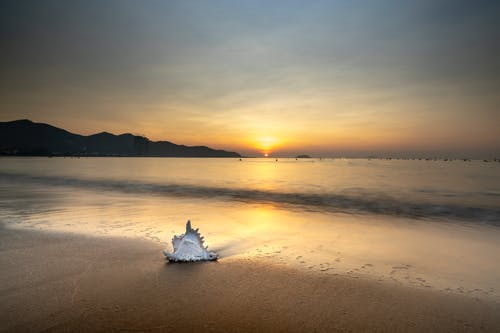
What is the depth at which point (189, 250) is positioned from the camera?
820cm

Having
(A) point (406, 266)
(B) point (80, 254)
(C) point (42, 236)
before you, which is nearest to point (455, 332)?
(A) point (406, 266)

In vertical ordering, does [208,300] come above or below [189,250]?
below

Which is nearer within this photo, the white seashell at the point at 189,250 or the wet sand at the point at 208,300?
the wet sand at the point at 208,300

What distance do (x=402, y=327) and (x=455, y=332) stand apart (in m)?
0.80

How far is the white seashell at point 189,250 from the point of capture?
8031mm

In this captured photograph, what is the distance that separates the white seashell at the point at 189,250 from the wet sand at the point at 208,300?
313mm

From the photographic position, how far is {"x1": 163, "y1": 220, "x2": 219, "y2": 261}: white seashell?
316 inches

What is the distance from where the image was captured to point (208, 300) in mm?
5773

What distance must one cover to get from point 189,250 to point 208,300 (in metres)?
2.58

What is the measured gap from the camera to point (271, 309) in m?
5.46

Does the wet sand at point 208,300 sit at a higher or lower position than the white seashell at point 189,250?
lower

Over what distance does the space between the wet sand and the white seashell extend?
1.03 ft

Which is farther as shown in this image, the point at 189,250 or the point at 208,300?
the point at 189,250

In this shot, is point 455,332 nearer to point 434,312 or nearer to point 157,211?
point 434,312
